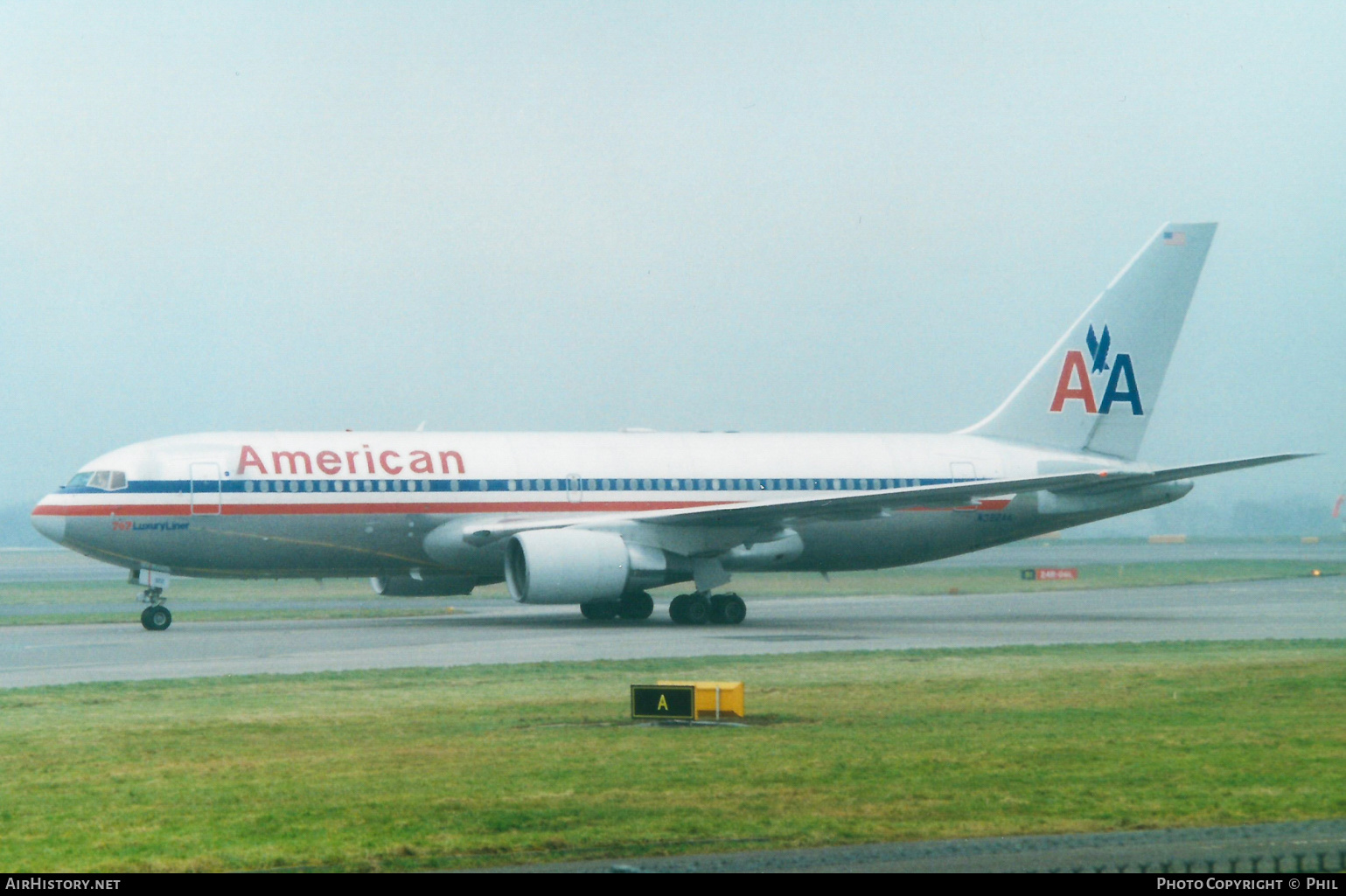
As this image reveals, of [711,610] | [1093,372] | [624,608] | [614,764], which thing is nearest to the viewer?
[614,764]

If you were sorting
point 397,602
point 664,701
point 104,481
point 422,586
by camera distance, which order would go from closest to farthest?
point 664,701 < point 104,481 < point 422,586 < point 397,602

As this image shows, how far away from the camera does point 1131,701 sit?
1748 centimetres

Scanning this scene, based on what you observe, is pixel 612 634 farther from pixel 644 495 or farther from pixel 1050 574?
pixel 1050 574

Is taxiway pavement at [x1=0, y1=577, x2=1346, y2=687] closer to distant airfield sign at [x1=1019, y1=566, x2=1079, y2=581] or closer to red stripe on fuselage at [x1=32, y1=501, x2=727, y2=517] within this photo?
red stripe on fuselage at [x1=32, y1=501, x2=727, y2=517]

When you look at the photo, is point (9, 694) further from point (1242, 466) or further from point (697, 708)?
point (1242, 466)

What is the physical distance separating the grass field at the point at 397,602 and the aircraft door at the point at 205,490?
449cm

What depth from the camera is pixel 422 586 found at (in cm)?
3538

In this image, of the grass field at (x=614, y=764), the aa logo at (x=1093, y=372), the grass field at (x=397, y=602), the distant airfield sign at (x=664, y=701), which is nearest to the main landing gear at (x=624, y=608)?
the grass field at (x=397, y=602)

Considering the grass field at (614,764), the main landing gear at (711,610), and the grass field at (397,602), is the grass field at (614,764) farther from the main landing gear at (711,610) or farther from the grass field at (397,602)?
the grass field at (397,602)

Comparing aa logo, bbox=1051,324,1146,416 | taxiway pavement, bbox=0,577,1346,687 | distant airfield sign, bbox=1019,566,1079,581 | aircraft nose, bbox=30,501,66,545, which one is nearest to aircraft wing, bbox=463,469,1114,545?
taxiway pavement, bbox=0,577,1346,687

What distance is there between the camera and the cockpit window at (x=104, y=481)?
102 ft

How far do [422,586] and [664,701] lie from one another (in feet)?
65.6

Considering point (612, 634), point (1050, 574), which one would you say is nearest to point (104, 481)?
point (612, 634)
